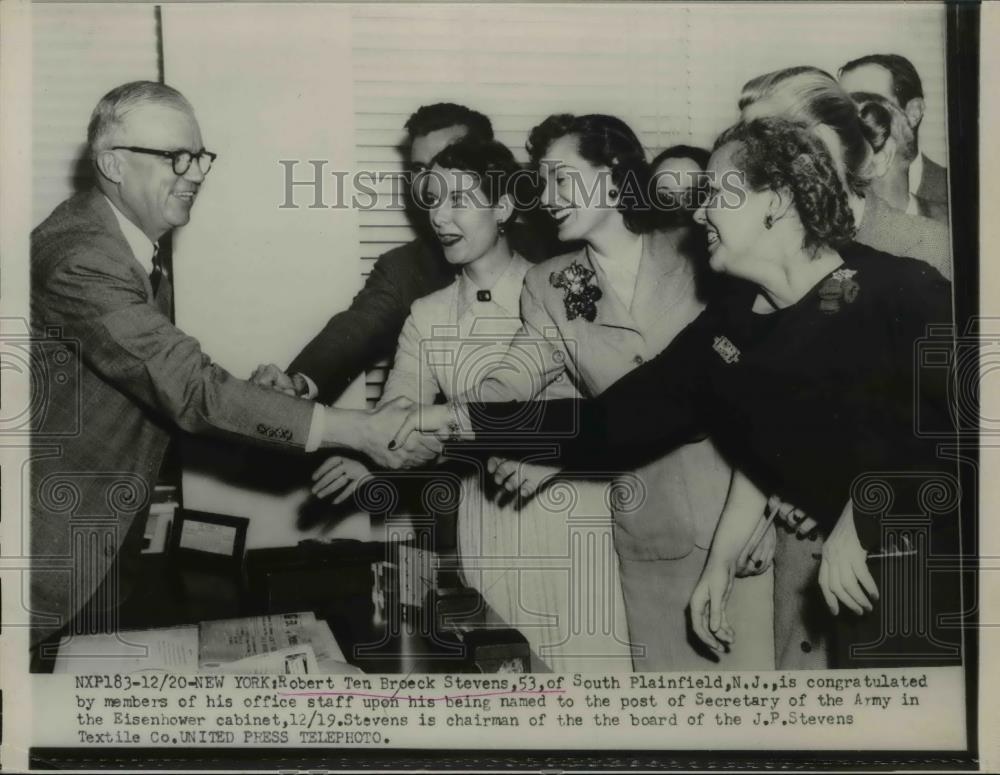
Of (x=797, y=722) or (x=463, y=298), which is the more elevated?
(x=463, y=298)

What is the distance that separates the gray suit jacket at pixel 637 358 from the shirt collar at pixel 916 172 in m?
0.68

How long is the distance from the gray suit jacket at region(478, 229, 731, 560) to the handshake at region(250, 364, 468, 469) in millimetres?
153

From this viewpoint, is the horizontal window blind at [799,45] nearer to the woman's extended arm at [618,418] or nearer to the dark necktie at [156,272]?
the woman's extended arm at [618,418]

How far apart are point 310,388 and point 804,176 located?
152 cm

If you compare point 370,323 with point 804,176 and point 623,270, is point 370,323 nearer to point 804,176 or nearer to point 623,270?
point 623,270

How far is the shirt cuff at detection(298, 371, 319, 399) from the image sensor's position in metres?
2.58

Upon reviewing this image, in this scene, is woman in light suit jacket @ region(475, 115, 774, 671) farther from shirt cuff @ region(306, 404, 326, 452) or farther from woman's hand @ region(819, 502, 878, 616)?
shirt cuff @ region(306, 404, 326, 452)

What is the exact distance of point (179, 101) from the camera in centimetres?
256

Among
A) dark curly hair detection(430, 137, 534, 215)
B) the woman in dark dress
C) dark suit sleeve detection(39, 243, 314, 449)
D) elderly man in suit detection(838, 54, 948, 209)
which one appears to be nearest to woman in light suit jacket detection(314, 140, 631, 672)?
dark curly hair detection(430, 137, 534, 215)

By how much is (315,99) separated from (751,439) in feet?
5.17

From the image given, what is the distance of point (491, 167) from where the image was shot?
256 centimetres

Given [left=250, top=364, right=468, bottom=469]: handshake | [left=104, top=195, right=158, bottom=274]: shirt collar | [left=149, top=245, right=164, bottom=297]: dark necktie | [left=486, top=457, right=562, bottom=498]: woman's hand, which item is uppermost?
[left=104, top=195, right=158, bottom=274]: shirt collar
